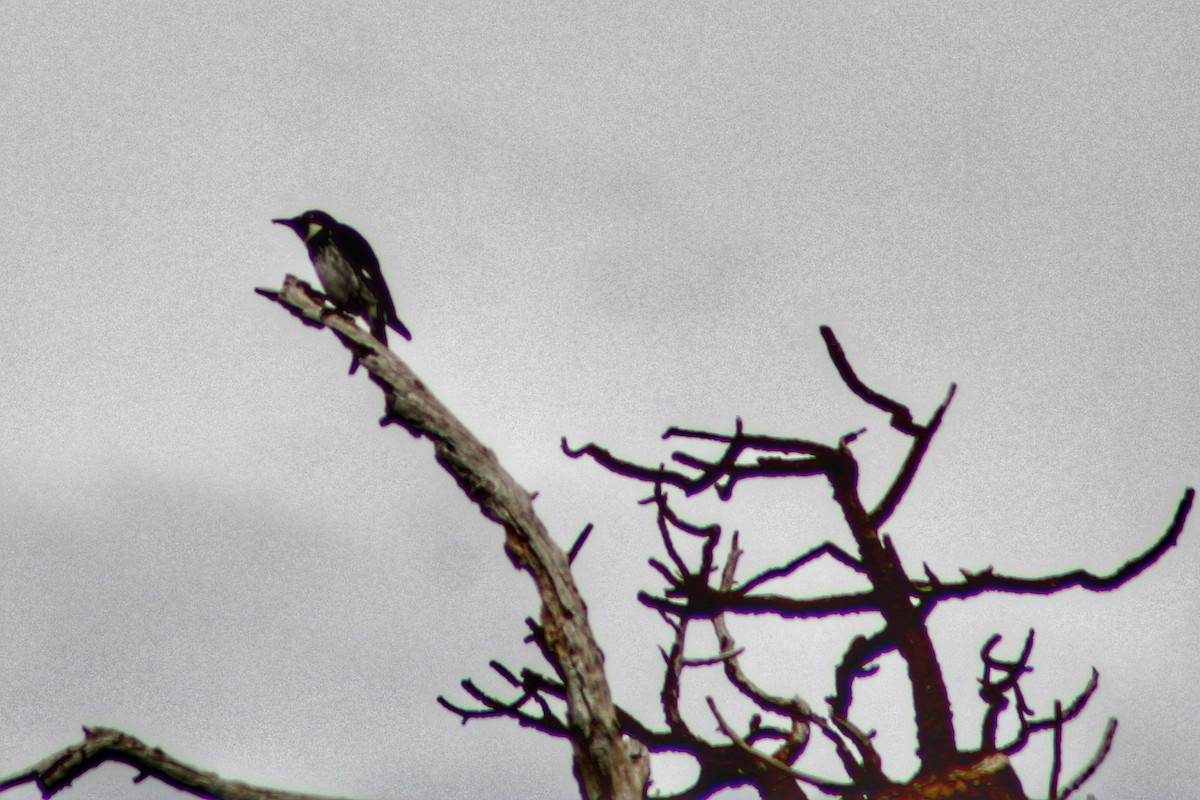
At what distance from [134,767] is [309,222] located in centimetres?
717

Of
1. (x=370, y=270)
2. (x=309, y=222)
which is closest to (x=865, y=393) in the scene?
(x=370, y=270)

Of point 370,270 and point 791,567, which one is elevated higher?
point 370,270

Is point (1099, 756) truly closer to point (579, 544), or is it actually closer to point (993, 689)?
point (993, 689)

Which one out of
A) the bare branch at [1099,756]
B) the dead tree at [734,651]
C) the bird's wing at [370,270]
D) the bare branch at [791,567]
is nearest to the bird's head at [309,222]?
the bird's wing at [370,270]

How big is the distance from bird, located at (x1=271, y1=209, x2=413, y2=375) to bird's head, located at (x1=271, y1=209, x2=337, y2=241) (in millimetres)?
15

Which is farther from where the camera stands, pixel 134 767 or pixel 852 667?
pixel 852 667

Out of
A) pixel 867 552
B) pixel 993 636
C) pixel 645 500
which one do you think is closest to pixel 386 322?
pixel 645 500

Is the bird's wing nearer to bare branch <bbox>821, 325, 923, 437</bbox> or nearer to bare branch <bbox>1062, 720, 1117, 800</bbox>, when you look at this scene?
bare branch <bbox>821, 325, 923, 437</bbox>

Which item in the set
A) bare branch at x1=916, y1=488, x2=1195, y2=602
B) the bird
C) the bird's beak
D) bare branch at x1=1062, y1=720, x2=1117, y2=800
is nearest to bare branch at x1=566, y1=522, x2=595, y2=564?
bare branch at x1=916, y1=488, x2=1195, y2=602

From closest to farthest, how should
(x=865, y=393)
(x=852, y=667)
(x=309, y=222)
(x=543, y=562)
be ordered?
(x=543, y=562) → (x=865, y=393) → (x=852, y=667) → (x=309, y=222)

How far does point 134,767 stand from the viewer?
316 centimetres

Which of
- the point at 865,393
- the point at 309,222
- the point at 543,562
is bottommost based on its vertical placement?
the point at 543,562

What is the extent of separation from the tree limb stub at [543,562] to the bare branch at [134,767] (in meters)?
1.02

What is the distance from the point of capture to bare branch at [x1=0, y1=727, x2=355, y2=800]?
3.04 m
